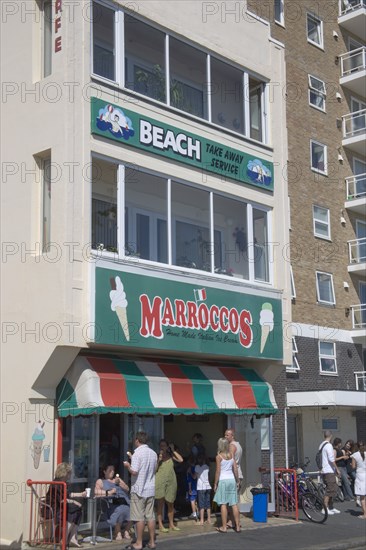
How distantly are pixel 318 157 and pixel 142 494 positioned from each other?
17.8 metres

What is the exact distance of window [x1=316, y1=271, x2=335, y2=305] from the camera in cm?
2598

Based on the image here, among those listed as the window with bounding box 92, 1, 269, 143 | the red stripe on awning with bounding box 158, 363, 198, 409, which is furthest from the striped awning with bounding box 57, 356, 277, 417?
the window with bounding box 92, 1, 269, 143

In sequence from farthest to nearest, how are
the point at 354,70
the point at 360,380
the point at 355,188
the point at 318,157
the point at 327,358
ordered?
the point at 354,70, the point at 355,188, the point at 318,157, the point at 360,380, the point at 327,358

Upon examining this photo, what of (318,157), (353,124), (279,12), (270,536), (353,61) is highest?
(279,12)

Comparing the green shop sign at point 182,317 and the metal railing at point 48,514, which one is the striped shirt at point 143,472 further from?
the green shop sign at point 182,317

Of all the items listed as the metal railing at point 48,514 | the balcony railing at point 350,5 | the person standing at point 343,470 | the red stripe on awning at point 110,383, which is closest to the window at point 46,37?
the red stripe on awning at point 110,383

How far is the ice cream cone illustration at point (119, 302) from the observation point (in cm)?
1344

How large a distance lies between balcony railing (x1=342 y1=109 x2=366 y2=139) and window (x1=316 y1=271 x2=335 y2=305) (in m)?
5.78

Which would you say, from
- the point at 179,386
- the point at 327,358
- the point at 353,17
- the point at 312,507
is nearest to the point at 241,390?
the point at 179,386

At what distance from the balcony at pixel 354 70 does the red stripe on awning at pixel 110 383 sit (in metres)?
19.2

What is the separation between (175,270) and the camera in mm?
14859

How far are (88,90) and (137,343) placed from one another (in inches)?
179

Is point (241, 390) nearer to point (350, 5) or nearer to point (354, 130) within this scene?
point (354, 130)

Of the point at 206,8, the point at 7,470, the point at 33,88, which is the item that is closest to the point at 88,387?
the point at 7,470
